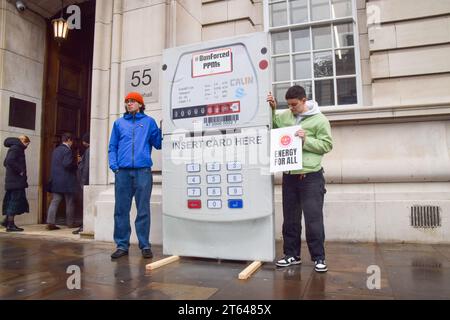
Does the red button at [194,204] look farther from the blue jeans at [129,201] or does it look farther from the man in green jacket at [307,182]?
the man in green jacket at [307,182]

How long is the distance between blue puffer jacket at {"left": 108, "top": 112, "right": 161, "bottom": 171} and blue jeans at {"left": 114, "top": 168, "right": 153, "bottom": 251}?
0.38 feet

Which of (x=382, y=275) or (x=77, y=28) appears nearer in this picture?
(x=382, y=275)

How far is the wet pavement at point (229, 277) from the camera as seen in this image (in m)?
3.13

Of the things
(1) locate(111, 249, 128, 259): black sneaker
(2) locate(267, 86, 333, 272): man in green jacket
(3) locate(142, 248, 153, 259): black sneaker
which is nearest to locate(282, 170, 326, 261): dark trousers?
(2) locate(267, 86, 333, 272): man in green jacket

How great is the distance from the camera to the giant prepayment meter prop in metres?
3.99

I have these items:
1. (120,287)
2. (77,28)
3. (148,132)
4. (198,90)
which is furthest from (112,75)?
(120,287)

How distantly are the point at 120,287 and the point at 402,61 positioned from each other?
5098 mm

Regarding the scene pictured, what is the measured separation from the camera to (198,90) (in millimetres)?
4277

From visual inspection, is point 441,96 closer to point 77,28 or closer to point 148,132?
point 148,132

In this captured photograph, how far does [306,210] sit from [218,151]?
1140mm

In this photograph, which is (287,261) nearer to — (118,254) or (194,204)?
(194,204)

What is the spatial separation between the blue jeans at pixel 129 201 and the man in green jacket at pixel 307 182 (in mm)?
1765

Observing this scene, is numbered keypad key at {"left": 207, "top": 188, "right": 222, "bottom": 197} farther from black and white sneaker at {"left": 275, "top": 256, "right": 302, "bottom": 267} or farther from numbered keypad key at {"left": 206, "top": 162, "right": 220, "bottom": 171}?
black and white sneaker at {"left": 275, "top": 256, "right": 302, "bottom": 267}
